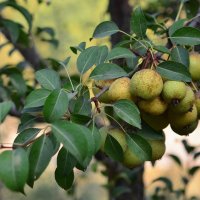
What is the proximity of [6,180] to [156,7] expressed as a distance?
1.62 meters

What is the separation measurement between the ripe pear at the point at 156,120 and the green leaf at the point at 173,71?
0.21 feet

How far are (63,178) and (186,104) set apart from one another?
216 mm

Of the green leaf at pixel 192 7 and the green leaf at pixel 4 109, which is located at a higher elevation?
the green leaf at pixel 4 109

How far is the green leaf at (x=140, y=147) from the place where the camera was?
84cm

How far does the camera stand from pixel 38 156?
726 millimetres

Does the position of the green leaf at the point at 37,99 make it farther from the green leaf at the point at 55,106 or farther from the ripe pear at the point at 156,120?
the ripe pear at the point at 156,120

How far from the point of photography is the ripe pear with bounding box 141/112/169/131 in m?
0.85

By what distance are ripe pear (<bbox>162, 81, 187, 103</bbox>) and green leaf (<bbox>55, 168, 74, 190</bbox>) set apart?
0.18 meters

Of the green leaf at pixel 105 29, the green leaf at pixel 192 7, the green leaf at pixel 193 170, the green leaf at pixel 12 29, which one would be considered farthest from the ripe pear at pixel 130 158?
the green leaf at pixel 193 170

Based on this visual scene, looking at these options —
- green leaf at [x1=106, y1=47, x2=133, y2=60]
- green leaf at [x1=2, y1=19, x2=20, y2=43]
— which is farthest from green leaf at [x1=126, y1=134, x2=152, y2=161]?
green leaf at [x1=2, y1=19, x2=20, y2=43]

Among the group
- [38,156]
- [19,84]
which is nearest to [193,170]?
[19,84]

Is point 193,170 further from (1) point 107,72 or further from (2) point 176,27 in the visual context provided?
(1) point 107,72

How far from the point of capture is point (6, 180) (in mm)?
660

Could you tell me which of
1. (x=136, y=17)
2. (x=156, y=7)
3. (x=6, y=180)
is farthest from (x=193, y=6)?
(x=156, y=7)
